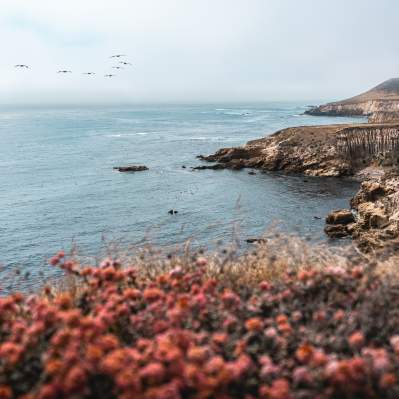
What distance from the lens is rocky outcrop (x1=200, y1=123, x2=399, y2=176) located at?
66.2 metres

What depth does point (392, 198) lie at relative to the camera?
33688 mm

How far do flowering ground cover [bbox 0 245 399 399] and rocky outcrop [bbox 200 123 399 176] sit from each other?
196 ft

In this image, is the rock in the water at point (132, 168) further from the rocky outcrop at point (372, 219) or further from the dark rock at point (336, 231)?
the dark rock at point (336, 231)

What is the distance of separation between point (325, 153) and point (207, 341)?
67.9 m

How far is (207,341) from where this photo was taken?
5188 mm

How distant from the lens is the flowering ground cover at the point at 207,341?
13.6 feet

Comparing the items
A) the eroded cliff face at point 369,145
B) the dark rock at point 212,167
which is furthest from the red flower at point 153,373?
the dark rock at point 212,167

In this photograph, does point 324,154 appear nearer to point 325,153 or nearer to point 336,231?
point 325,153

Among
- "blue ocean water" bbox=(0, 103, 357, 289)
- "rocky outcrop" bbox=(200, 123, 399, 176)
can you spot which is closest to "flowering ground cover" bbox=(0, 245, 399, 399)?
"blue ocean water" bbox=(0, 103, 357, 289)

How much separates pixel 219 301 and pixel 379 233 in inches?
983

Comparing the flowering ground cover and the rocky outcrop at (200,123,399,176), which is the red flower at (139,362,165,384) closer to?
the flowering ground cover

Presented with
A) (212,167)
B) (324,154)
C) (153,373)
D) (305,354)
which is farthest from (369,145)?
(153,373)

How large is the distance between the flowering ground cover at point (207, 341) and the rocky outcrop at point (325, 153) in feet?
196

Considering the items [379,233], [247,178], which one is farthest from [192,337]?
[247,178]
